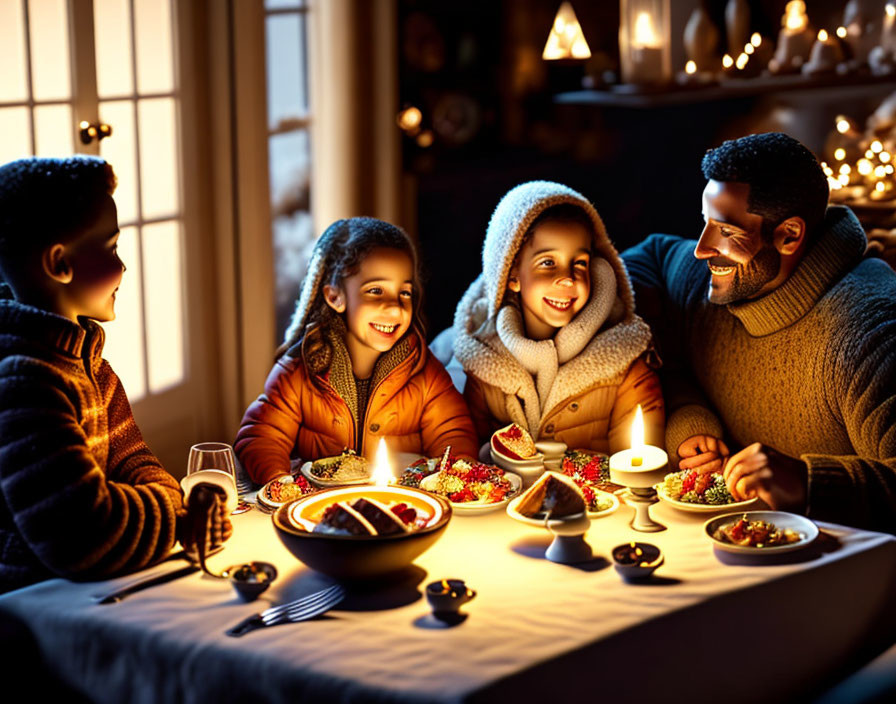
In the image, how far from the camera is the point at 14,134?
9.44 ft

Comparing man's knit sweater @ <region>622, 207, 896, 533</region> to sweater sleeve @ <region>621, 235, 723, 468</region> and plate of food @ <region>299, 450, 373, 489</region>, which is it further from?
plate of food @ <region>299, 450, 373, 489</region>

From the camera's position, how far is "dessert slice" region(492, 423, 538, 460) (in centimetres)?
217

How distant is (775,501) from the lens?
1.99 m

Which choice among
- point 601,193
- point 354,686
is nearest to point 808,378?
point 354,686

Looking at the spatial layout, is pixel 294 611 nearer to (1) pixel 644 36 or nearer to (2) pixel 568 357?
(2) pixel 568 357

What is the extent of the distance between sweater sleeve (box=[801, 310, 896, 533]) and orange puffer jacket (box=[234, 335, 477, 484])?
0.72m

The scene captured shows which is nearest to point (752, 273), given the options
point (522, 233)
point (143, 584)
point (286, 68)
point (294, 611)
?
point (522, 233)

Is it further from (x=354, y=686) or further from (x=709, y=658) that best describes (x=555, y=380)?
(x=354, y=686)

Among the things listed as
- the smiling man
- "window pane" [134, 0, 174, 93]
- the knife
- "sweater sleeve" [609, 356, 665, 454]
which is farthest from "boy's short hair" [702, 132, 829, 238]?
"window pane" [134, 0, 174, 93]

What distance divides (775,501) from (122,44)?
235 centimetres

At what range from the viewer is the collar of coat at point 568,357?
2.38m

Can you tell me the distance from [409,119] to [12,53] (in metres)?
2.19

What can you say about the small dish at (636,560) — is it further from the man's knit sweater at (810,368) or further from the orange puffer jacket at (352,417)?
the orange puffer jacket at (352,417)

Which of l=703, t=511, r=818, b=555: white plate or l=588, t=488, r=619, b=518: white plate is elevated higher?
l=588, t=488, r=619, b=518: white plate
